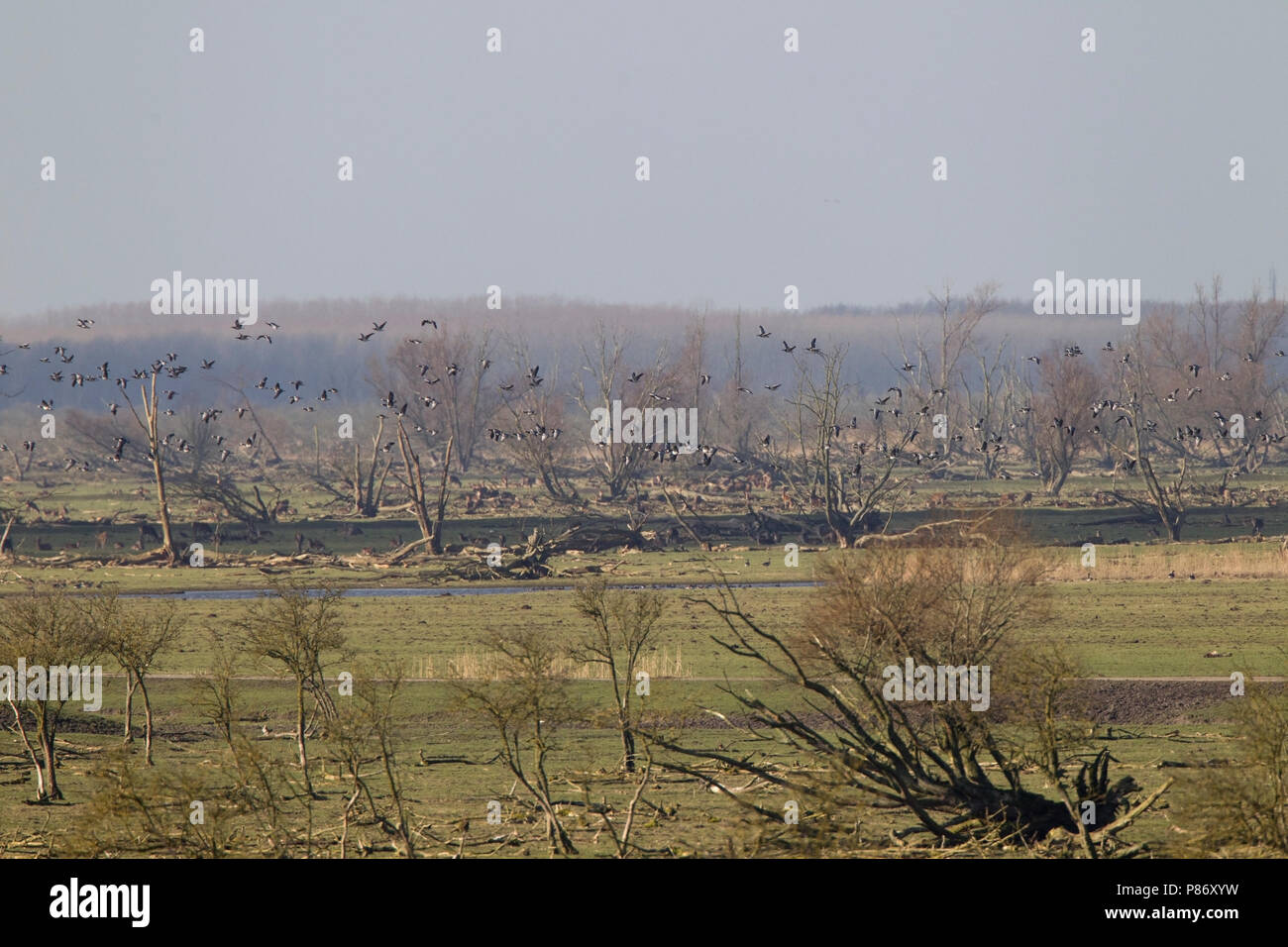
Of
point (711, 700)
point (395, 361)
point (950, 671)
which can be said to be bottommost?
point (711, 700)

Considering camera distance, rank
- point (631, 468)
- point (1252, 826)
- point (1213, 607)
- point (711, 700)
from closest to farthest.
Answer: point (1252, 826) < point (711, 700) < point (1213, 607) < point (631, 468)

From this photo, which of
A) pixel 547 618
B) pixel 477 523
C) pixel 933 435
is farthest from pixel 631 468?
pixel 547 618

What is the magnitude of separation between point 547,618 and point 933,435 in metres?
66.8

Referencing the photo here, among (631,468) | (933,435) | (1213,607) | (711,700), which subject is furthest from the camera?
(933,435)

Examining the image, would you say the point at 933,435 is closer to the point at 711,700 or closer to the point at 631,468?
the point at 631,468

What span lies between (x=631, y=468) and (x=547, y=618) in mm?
40753

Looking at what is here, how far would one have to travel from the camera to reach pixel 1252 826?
15523mm

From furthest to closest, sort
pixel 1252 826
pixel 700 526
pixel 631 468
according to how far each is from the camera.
Result: 1. pixel 631 468
2. pixel 700 526
3. pixel 1252 826
